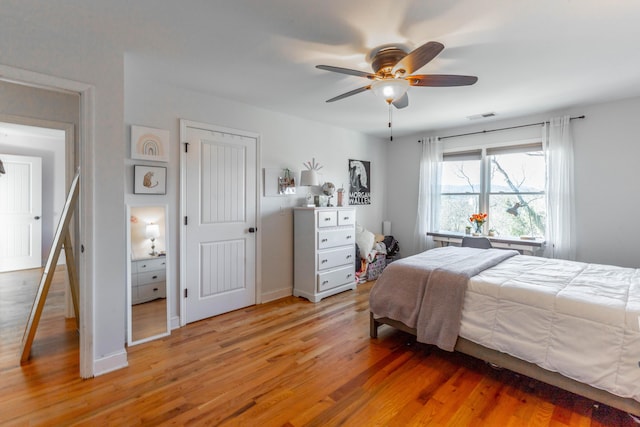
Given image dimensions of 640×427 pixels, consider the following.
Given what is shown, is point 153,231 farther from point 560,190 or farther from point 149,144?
point 560,190

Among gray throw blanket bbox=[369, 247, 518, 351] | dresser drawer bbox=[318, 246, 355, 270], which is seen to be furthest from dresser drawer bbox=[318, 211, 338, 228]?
gray throw blanket bbox=[369, 247, 518, 351]

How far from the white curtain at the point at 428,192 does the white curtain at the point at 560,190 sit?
4.61 ft

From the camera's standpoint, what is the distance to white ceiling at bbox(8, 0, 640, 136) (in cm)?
173

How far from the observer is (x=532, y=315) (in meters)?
1.89

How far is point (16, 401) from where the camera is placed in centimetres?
183

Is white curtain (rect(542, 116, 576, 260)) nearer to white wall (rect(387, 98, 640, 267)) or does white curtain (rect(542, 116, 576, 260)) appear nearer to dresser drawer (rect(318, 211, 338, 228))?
white wall (rect(387, 98, 640, 267))

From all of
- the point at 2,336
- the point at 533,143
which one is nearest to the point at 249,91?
the point at 2,336

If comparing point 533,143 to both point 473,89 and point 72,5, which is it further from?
point 72,5

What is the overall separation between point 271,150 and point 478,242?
2.93 m

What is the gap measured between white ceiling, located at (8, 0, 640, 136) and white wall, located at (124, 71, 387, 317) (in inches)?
8.0

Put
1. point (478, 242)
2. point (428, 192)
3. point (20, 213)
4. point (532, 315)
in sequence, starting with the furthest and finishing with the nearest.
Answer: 1. point (20, 213)
2. point (428, 192)
3. point (478, 242)
4. point (532, 315)

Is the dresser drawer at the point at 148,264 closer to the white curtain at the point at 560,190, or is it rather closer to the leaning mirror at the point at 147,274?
the leaning mirror at the point at 147,274

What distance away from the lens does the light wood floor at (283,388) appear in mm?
1724

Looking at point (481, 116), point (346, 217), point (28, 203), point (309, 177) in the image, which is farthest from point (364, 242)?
point (28, 203)
